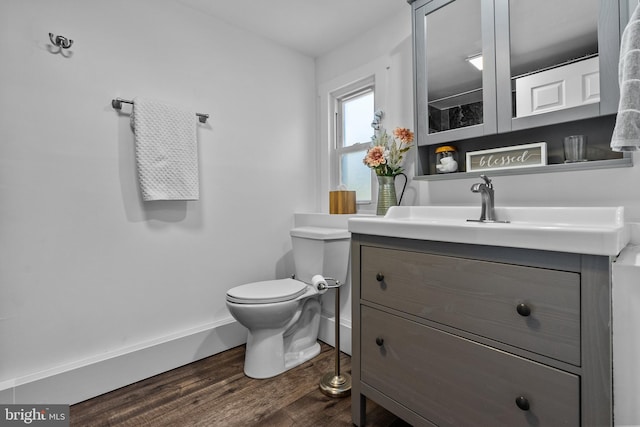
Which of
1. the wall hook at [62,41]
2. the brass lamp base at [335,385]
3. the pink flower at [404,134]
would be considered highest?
the wall hook at [62,41]

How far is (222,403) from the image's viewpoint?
4.97 ft

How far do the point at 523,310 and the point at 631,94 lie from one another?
2.05 ft

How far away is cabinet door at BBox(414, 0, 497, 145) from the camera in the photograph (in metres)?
1.42

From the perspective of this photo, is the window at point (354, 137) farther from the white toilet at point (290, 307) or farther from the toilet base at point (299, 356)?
the toilet base at point (299, 356)

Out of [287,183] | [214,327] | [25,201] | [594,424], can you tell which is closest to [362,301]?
[594,424]

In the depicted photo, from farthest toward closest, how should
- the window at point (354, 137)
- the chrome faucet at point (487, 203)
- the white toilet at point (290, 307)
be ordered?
the window at point (354, 137)
the white toilet at point (290, 307)
the chrome faucet at point (487, 203)

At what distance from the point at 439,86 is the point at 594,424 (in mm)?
1445

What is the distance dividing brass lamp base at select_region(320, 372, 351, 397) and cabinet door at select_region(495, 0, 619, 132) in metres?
1.46

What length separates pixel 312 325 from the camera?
6.84ft

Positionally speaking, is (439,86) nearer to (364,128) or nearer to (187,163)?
(364,128)

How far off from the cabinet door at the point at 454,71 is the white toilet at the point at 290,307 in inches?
32.9

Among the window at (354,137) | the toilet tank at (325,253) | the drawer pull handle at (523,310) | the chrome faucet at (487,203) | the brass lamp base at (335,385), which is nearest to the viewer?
the drawer pull handle at (523,310)

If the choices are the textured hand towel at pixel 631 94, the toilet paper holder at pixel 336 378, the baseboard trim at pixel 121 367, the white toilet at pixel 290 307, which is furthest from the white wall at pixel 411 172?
the baseboard trim at pixel 121 367

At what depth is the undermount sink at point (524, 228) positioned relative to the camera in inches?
30.6
